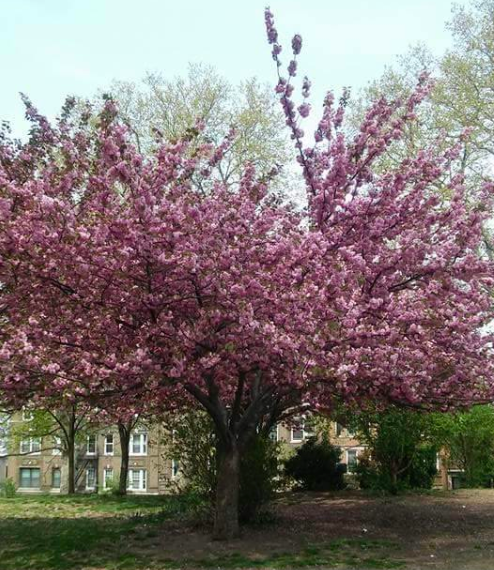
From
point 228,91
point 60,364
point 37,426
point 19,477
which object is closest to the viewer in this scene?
point 60,364

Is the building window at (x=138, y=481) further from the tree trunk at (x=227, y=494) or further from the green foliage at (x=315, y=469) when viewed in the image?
the tree trunk at (x=227, y=494)

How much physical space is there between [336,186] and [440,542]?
583 centimetres

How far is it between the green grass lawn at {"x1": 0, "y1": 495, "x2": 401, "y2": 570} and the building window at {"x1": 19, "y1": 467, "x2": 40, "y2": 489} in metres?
58.8

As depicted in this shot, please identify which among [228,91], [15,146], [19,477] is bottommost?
[19,477]

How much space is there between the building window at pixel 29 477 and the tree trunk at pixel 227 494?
207 feet

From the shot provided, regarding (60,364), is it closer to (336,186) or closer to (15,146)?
(15,146)

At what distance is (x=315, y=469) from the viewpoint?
18.9m

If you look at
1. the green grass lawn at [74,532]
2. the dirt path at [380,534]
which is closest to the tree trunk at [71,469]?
the green grass lawn at [74,532]

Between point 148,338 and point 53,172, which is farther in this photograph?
point 53,172

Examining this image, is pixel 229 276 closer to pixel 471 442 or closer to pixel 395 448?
pixel 395 448

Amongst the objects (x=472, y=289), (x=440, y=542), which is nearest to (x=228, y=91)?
(x=472, y=289)

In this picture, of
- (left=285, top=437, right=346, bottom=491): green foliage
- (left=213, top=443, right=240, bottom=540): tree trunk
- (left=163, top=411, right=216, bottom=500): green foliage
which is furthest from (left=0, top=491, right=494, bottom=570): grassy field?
(left=285, top=437, right=346, bottom=491): green foliage

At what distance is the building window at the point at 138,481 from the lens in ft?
211

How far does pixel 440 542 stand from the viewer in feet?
33.8
